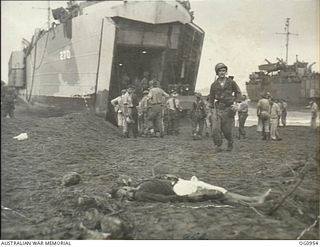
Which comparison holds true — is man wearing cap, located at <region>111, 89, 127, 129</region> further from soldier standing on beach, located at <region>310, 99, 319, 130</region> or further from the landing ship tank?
soldier standing on beach, located at <region>310, 99, 319, 130</region>

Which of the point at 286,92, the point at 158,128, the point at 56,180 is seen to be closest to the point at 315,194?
the point at 286,92

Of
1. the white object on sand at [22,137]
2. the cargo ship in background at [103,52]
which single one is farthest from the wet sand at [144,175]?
the cargo ship in background at [103,52]

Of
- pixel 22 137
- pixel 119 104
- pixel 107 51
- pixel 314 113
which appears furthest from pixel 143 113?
pixel 314 113

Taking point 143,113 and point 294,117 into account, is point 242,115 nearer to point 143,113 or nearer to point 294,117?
point 294,117

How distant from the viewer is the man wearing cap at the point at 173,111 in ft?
8.95

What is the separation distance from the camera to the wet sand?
2230 millimetres

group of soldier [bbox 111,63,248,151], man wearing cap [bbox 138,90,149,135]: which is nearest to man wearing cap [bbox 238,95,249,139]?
group of soldier [bbox 111,63,248,151]

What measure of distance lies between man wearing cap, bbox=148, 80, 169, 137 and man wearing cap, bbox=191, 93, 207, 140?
0.21 metres

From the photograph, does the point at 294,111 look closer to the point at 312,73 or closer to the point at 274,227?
the point at 312,73

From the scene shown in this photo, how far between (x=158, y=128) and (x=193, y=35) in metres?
0.68

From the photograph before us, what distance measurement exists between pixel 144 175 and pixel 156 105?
0.52 m

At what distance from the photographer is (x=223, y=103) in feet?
8.95

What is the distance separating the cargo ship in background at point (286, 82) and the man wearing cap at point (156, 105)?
23.1 inches

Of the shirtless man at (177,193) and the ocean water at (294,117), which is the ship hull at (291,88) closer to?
the ocean water at (294,117)
